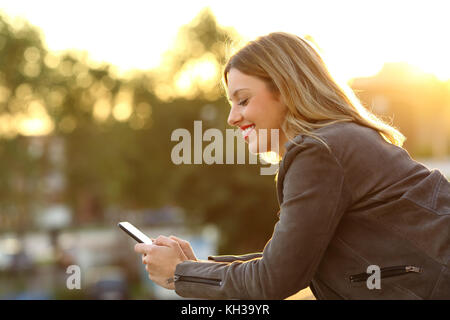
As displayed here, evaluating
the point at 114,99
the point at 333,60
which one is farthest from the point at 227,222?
the point at 333,60

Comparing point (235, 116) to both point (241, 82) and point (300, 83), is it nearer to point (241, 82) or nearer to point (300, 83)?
point (241, 82)

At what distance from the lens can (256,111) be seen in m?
2.17

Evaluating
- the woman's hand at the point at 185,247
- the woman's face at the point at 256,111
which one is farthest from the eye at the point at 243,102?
the woman's hand at the point at 185,247

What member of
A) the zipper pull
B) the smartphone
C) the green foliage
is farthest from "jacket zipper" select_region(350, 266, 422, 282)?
the green foliage

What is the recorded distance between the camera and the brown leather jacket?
5.99 feet

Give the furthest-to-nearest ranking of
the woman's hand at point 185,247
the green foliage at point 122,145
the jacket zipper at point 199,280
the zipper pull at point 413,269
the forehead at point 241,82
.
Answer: the green foliage at point 122,145 < the woman's hand at point 185,247 < the forehead at point 241,82 < the jacket zipper at point 199,280 < the zipper pull at point 413,269

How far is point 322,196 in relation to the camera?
184 cm

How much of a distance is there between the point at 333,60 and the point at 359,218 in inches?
25.6

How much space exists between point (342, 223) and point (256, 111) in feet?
1.63

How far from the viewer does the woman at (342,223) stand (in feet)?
6.00

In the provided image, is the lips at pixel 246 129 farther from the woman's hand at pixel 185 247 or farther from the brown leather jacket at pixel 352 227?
the woman's hand at pixel 185 247

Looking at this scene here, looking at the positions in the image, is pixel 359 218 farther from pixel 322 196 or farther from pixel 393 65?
pixel 393 65

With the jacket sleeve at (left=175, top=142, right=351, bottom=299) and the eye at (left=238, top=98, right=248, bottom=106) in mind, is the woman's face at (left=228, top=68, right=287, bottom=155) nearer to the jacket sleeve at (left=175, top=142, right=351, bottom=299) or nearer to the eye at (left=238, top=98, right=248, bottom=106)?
the eye at (left=238, top=98, right=248, bottom=106)
